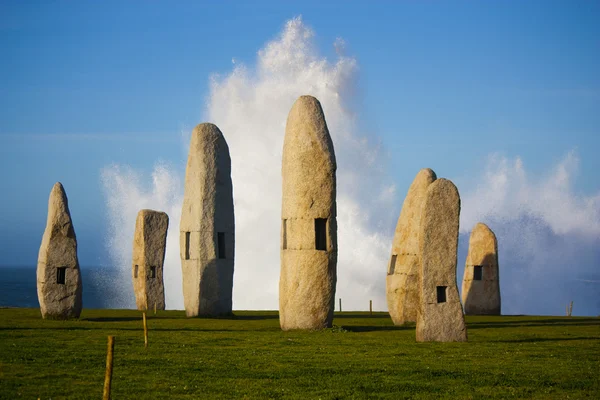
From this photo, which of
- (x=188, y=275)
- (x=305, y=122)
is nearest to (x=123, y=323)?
(x=188, y=275)

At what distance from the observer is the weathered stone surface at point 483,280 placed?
35.9 m

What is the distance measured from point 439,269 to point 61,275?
38.7 feet

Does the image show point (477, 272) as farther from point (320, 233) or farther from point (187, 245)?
point (320, 233)

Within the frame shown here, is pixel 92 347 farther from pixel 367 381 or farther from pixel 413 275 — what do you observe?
pixel 413 275

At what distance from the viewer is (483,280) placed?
3603 centimetres

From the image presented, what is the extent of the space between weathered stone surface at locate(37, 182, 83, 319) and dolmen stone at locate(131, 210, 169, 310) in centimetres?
881

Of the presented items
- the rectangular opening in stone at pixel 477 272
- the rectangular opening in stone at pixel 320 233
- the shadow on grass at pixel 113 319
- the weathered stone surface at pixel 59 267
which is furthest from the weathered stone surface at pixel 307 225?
the rectangular opening in stone at pixel 477 272

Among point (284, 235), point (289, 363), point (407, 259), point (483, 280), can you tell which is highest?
point (284, 235)

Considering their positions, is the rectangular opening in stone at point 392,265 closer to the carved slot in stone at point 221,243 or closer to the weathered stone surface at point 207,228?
the weathered stone surface at point 207,228

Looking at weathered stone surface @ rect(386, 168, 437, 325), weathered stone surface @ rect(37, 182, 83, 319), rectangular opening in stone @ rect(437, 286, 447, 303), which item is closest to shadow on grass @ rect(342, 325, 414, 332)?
weathered stone surface @ rect(386, 168, 437, 325)

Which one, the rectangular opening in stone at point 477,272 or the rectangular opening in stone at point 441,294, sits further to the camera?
the rectangular opening in stone at point 477,272

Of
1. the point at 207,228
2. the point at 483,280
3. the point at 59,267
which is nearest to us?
the point at 59,267

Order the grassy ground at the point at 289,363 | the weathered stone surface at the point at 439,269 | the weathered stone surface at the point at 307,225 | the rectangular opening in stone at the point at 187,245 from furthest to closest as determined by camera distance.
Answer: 1. the rectangular opening in stone at the point at 187,245
2. the weathered stone surface at the point at 307,225
3. the weathered stone surface at the point at 439,269
4. the grassy ground at the point at 289,363

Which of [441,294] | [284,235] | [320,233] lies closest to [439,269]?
[441,294]
